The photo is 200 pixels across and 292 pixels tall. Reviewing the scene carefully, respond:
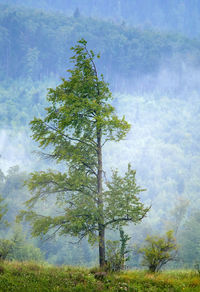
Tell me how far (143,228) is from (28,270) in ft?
228

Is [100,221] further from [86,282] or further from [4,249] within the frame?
[4,249]

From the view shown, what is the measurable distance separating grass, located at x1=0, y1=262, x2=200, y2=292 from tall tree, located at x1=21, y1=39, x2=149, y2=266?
5.65 feet

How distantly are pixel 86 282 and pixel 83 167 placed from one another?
4767 millimetres

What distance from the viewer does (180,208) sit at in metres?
63.5

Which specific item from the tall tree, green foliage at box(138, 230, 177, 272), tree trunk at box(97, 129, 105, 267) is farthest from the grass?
the tall tree

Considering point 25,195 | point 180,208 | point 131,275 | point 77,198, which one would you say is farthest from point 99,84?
point 25,195

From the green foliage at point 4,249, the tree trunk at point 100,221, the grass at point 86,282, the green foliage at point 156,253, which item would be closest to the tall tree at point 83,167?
the tree trunk at point 100,221

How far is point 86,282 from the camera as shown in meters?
7.12

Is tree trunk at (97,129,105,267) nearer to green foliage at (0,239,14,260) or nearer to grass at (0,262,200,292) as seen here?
grass at (0,262,200,292)

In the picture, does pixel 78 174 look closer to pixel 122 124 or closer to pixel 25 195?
pixel 122 124

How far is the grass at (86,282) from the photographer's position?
257 inches

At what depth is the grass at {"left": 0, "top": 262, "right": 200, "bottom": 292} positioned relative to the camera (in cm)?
652

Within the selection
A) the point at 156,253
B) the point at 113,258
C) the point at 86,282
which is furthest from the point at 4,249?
the point at 156,253

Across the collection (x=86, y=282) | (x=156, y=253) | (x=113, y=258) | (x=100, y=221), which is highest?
(x=100, y=221)
